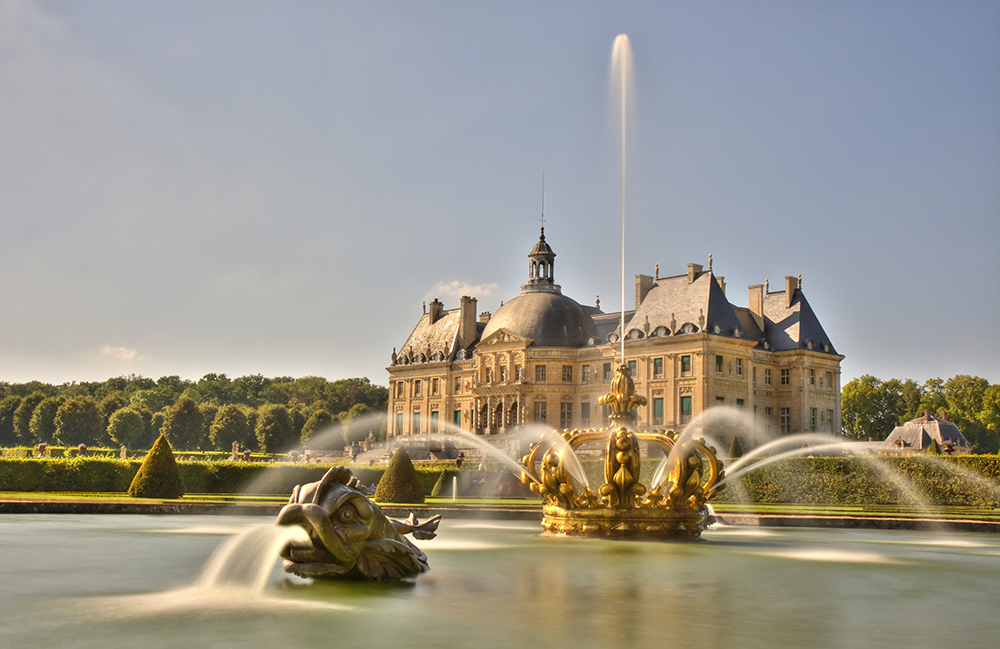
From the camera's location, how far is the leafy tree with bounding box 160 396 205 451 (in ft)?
314

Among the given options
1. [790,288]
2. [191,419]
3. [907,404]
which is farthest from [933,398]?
[191,419]

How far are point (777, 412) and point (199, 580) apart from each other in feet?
213

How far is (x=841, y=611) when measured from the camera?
8.66 meters

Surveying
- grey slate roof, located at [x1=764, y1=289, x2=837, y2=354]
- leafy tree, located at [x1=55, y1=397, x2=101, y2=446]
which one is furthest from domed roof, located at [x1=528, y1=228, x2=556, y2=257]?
leafy tree, located at [x1=55, y1=397, x2=101, y2=446]

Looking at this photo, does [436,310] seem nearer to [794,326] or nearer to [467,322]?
[467,322]

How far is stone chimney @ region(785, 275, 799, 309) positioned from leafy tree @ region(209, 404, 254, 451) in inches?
2090

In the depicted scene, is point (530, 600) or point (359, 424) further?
point (359, 424)

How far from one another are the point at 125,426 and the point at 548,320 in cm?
4618

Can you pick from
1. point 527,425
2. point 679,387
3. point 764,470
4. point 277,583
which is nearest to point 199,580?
point 277,583

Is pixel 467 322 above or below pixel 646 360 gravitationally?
above

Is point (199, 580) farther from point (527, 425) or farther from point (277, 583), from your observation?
point (527, 425)

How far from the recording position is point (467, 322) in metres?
87.2

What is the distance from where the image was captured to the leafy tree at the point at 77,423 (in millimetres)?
97000

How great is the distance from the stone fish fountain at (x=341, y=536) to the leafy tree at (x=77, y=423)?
95.7 m
